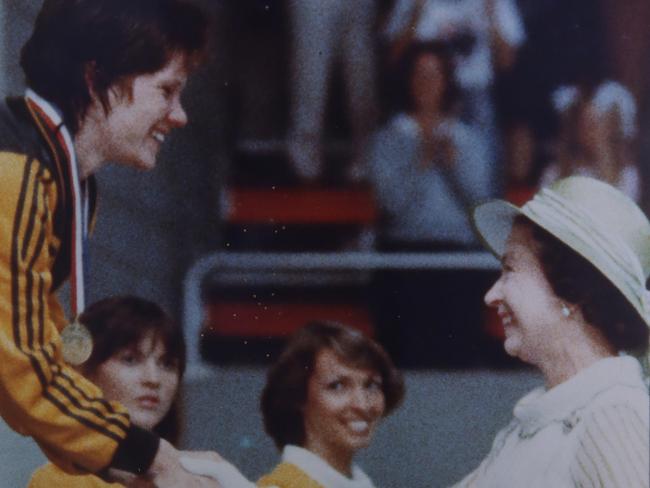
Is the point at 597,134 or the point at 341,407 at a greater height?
the point at 597,134

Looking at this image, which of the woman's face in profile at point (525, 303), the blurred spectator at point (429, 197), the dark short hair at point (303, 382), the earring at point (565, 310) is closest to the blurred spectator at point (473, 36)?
the blurred spectator at point (429, 197)

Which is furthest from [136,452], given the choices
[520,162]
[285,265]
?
[520,162]

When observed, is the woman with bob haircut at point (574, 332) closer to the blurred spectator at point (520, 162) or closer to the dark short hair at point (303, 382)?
the blurred spectator at point (520, 162)

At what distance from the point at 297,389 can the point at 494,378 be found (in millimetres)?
533

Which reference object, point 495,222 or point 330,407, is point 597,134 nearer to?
point 495,222

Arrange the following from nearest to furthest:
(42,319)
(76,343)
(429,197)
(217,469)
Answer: (42,319) → (76,343) → (217,469) → (429,197)

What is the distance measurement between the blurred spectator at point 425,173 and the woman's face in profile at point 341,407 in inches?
14.7

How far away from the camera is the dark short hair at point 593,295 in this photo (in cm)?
353

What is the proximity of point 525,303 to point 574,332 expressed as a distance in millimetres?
146

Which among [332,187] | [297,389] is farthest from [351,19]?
[297,389]

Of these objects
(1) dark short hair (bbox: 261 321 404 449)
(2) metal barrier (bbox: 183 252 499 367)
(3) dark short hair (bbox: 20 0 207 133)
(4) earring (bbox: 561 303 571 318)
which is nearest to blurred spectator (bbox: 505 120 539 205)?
(2) metal barrier (bbox: 183 252 499 367)

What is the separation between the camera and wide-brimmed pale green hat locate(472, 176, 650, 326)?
352 cm

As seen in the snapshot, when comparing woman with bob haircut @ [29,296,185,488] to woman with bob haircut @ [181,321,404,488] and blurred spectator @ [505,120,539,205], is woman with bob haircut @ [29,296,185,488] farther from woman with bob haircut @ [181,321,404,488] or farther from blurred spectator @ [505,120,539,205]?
blurred spectator @ [505,120,539,205]

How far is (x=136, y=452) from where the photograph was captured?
3521 mm
